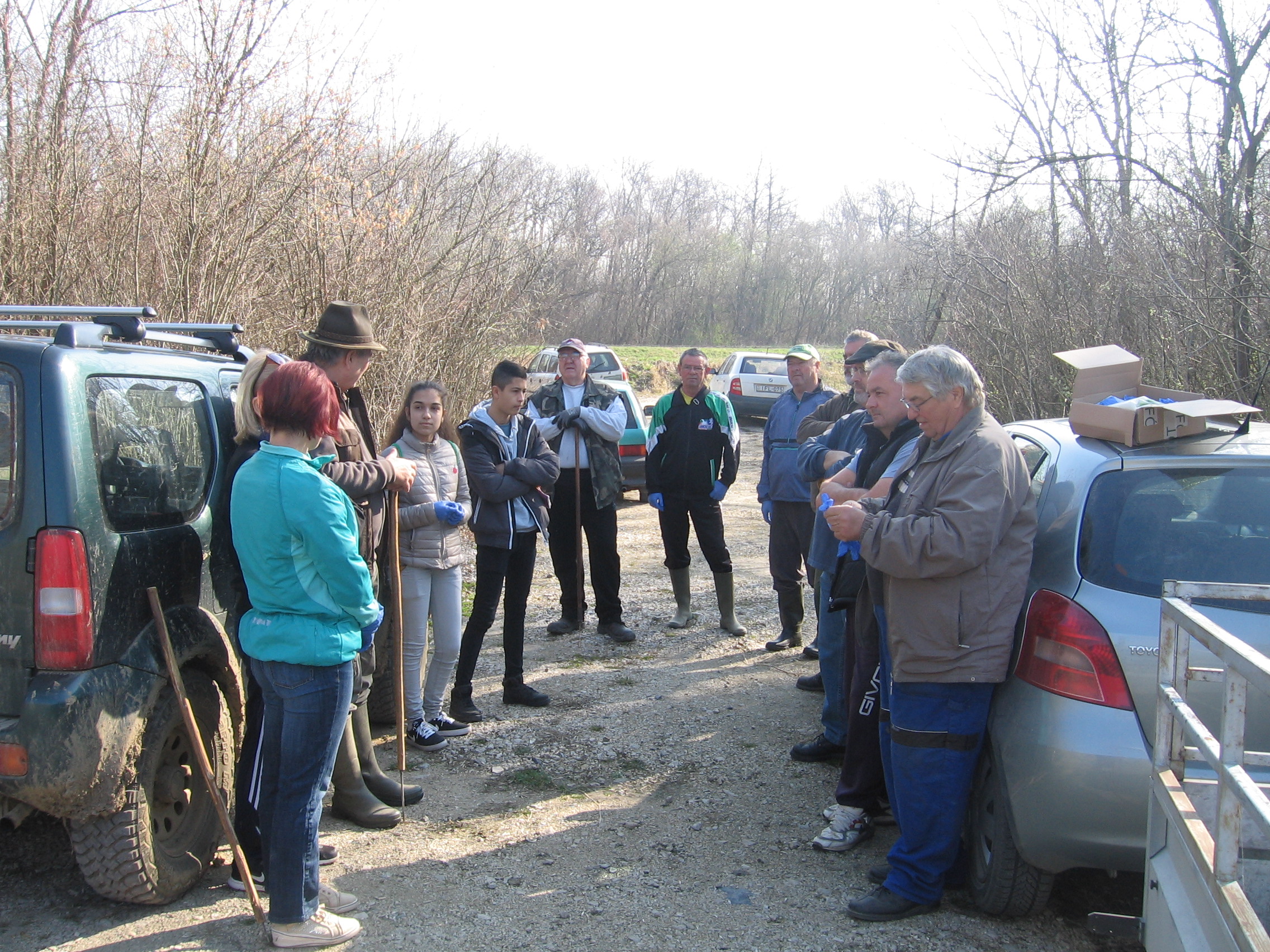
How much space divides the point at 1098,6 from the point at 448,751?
27.4 ft

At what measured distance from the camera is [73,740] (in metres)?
2.72

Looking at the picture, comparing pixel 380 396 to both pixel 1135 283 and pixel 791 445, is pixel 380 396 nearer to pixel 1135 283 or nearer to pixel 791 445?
pixel 791 445

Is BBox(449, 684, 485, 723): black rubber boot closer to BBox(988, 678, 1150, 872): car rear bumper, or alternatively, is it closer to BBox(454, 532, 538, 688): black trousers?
BBox(454, 532, 538, 688): black trousers

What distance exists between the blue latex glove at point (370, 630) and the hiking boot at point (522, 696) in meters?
2.19

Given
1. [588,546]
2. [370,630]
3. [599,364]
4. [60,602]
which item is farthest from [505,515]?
[599,364]

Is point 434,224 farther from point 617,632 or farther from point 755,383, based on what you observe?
point 755,383

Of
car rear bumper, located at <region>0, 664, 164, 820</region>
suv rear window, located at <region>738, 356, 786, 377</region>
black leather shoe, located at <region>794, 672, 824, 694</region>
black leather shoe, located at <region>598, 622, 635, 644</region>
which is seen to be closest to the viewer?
car rear bumper, located at <region>0, 664, 164, 820</region>

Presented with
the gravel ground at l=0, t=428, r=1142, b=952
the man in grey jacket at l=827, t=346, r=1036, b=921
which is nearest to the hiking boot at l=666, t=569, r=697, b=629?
the gravel ground at l=0, t=428, r=1142, b=952

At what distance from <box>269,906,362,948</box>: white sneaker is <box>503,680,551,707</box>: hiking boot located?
7.53 feet

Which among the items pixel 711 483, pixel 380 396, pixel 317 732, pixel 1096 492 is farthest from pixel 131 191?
pixel 1096 492

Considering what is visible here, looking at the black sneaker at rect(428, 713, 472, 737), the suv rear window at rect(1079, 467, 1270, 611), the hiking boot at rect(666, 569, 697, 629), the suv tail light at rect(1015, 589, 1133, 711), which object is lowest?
the black sneaker at rect(428, 713, 472, 737)

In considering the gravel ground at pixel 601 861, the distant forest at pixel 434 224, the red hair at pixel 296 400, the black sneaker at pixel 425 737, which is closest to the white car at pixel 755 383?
A: the distant forest at pixel 434 224

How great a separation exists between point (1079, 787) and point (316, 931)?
2.33m

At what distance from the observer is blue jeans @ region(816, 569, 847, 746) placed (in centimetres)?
463
